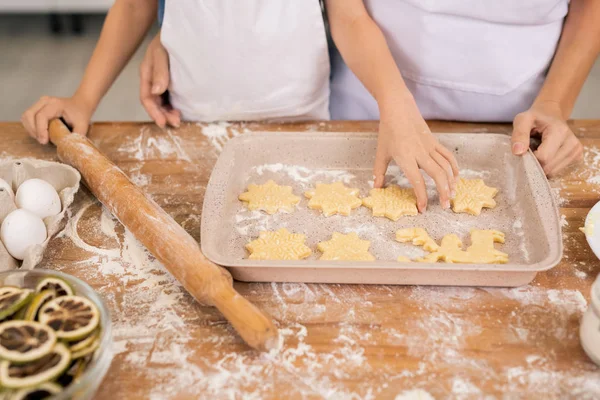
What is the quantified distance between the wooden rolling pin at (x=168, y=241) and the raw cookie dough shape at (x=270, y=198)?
0.22 metres

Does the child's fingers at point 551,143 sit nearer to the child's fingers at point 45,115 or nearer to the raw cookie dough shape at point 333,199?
the raw cookie dough shape at point 333,199

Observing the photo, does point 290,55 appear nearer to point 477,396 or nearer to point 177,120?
point 177,120

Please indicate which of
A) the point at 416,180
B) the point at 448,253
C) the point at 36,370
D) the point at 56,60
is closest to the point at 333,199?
→ the point at 416,180

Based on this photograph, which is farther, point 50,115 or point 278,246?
point 50,115

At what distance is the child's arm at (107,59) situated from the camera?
1514mm

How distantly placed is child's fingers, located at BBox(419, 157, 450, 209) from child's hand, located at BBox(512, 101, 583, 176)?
9.6 inches

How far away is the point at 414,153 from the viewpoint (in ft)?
3.97

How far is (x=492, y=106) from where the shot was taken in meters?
1.56

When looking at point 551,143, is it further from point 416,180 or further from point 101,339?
point 101,339

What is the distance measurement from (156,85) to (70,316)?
88 cm

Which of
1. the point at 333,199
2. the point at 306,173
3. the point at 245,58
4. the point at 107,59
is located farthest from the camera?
the point at 107,59

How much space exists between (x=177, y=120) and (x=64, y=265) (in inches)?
23.5

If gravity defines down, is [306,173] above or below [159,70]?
below

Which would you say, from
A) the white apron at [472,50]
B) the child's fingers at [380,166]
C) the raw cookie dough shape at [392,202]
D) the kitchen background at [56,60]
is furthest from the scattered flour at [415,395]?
the kitchen background at [56,60]
